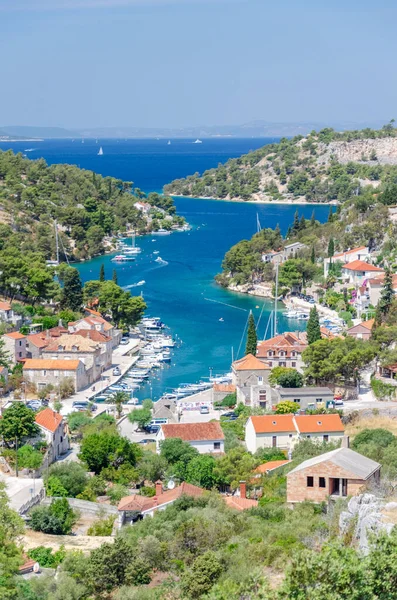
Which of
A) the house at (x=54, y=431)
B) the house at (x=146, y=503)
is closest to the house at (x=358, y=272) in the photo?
the house at (x=54, y=431)

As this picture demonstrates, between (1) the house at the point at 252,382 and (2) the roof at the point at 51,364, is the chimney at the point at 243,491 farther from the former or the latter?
(2) the roof at the point at 51,364

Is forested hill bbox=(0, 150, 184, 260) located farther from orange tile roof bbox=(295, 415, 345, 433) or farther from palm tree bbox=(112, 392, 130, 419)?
orange tile roof bbox=(295, 415, 345, 433)

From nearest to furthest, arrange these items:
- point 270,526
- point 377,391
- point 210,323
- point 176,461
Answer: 1. point 270,526
2. point 176,461
3. point 377,391
4. point 210,323

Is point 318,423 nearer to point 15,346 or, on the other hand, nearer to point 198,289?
point 15,346

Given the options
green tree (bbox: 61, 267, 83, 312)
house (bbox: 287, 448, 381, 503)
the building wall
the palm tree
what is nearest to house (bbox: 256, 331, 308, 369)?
the palm tree

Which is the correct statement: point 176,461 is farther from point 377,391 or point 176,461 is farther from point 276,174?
point 276,174

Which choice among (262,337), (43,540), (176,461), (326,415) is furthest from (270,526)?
(262,337)
